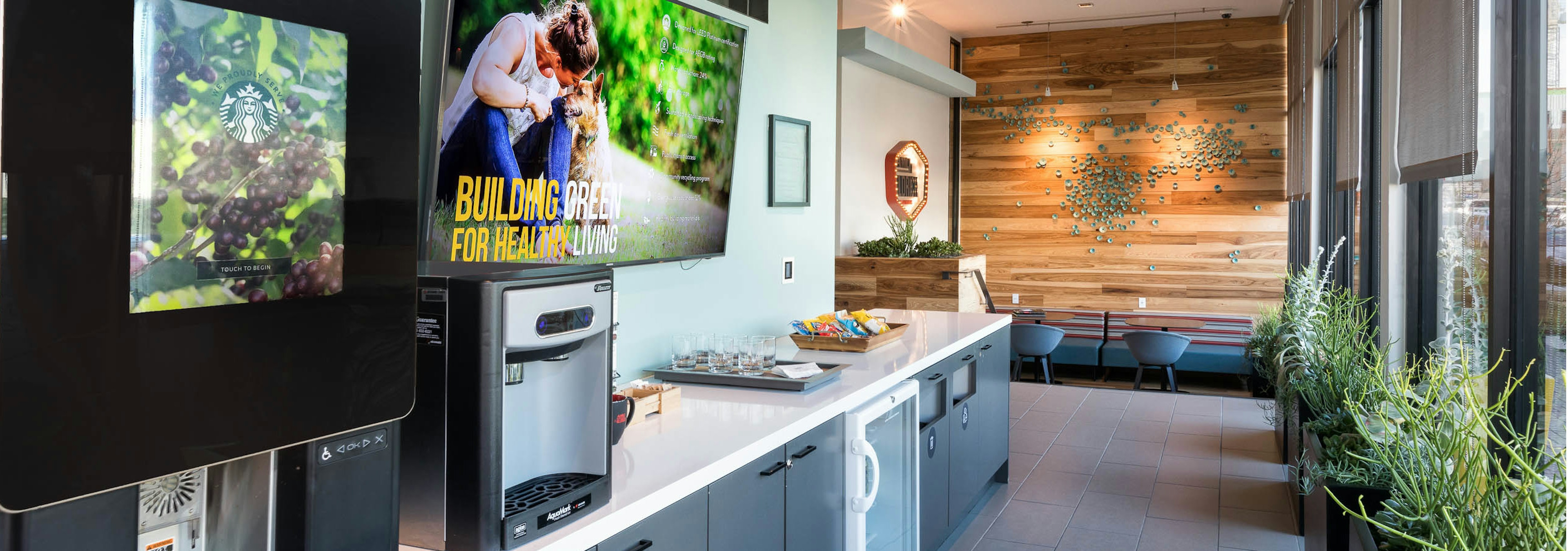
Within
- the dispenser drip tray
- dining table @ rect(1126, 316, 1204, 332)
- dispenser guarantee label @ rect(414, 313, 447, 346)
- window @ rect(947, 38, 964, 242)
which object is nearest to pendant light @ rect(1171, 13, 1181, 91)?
window @ rect(947, 38, 964, 242)

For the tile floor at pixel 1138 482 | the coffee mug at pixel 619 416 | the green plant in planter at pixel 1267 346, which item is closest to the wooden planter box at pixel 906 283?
the tile floor at pixel 1138 482

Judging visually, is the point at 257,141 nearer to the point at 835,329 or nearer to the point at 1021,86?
the point at 835,329

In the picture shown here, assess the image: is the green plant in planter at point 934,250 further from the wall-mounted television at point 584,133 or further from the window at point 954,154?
the wall-mounted television at point 584,133

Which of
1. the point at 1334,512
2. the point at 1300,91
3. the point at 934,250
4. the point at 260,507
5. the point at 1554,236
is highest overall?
the point at 1300,91

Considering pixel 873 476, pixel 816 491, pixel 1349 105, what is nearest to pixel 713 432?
pixel 816 491

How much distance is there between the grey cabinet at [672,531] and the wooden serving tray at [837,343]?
5.26ft

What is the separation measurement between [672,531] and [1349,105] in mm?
4138

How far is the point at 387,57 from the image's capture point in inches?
43.5

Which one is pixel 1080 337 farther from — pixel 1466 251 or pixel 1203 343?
pixel 1466 251

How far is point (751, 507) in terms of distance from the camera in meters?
2.15

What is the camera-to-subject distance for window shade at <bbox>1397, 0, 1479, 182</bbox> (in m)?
2.53

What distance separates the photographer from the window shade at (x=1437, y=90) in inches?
99.5

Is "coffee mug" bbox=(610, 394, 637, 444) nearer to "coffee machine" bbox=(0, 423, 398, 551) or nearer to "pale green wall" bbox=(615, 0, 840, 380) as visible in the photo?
"pale green wall" bbox=(615, 0, 840, 380)

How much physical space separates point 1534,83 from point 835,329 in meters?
2.11
